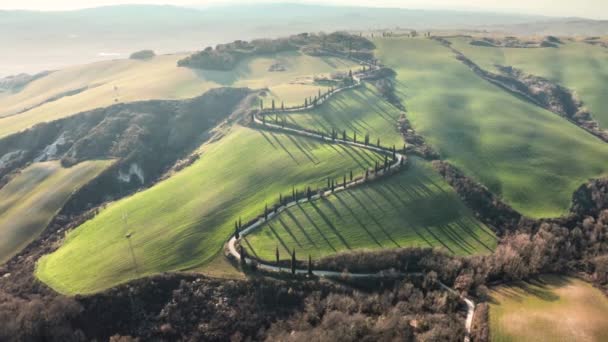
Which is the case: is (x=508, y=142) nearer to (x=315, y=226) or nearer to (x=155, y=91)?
(x=315, y=226)

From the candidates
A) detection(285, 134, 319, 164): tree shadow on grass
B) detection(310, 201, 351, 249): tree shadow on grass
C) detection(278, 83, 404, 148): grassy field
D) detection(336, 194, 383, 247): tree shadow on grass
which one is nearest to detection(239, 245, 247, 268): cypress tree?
detection(310, 201, 351, 249): tree shadow on grass

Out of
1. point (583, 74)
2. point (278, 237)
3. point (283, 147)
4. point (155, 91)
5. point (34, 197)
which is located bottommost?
point (278, 237)

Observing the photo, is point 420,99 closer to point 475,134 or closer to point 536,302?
point 475,134

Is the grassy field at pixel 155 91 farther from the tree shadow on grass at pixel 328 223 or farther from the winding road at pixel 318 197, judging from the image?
the tree shadow on grass at pixel 328 223

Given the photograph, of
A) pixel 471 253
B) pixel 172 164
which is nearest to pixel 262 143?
pixel 172 164

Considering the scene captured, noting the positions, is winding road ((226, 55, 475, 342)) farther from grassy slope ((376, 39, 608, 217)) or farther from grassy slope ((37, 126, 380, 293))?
grassy slope ((376, 39, 608, 217))

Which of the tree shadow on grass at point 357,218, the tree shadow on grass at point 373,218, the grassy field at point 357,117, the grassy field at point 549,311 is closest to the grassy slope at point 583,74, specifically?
the grassy field at point 357,117

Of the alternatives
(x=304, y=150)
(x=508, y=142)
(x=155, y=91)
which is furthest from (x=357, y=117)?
(x=155, y=91)
